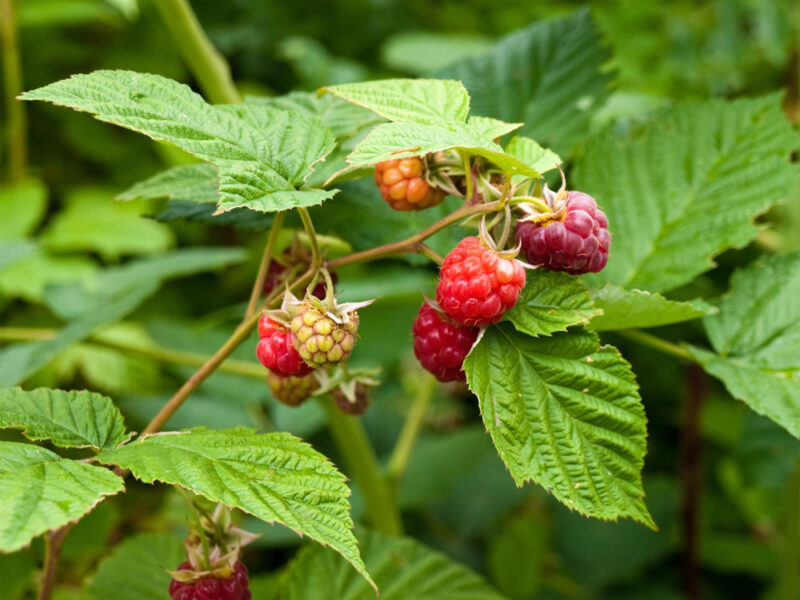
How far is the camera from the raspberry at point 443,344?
2.60 ft

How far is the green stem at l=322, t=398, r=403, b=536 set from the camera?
1250mm

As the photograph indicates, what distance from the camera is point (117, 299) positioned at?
1474 mm

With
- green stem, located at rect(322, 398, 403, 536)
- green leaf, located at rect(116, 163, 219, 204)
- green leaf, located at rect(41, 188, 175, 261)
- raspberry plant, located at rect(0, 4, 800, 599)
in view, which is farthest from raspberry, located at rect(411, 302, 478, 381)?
green leaf, located at rect(41, 188, 175, 261)

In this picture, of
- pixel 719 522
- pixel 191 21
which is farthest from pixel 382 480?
pixel 719 522

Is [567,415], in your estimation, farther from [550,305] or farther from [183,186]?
[183,186]

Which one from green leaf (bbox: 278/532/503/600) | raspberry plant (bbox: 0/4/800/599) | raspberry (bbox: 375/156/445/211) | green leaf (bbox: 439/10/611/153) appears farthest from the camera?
green leaf (bbox: 439/10/611/153)

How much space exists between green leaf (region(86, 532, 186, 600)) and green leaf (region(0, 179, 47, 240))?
1.27m

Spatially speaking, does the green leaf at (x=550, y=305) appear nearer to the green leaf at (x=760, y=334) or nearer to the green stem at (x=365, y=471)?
the green leaf at (x=760, y=334)

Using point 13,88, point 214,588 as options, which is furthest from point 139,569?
point 13,88

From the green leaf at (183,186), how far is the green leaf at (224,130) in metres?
0.13

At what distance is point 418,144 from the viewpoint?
674 millimetres

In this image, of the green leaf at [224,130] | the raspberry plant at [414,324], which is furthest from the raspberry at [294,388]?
the green leaf at [224,130]

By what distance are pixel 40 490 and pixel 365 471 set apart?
72 centimetres

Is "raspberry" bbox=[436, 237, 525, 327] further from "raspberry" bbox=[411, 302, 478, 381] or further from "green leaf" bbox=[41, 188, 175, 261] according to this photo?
"green leaf" bbox=[41, 188, 175, 261]
